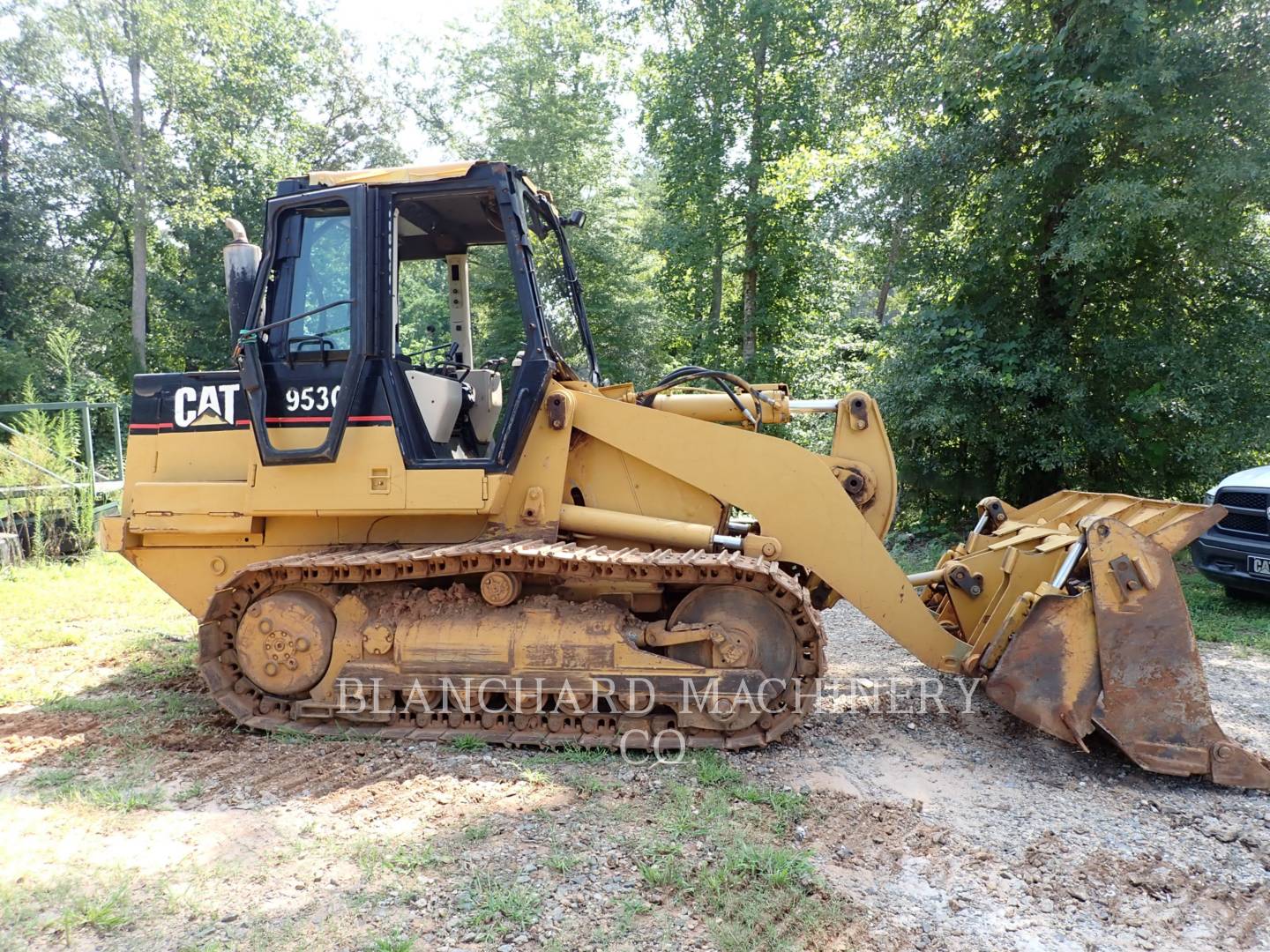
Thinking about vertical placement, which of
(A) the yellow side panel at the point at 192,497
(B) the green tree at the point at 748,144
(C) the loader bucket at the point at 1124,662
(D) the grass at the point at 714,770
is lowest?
(D) the grass at the point at 714,770

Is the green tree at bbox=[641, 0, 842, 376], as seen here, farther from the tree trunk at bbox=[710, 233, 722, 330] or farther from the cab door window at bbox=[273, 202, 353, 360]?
the cab door window at bbox=[273, 202, 353, 360]

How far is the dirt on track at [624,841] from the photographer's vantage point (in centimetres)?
279

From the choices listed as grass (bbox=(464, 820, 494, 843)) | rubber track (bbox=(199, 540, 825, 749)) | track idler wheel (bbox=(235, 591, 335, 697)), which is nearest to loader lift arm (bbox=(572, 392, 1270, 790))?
rubber track (bbox=(199, 540, 825, 749))

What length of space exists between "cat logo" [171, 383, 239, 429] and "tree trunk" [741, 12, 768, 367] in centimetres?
1405

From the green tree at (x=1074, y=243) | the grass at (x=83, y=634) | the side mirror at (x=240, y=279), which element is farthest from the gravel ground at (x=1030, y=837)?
the green tree at (x=1074, y=243)

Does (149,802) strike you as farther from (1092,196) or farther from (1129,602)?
(1092,196)

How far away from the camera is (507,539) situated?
4.50 meters

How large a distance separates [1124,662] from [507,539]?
3.14 m

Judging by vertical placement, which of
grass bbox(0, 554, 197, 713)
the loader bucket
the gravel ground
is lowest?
the gravel ground

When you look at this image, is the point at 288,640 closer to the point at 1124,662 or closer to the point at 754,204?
the point at 1124,662

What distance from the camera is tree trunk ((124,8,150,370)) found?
19.8 metres

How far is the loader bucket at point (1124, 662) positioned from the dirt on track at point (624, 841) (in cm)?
21

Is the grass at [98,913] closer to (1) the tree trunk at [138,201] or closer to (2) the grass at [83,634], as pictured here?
(2) the grass at [83,634]

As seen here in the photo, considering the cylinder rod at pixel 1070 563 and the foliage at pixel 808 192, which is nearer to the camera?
the cylinder rod at pixel 1070 563
